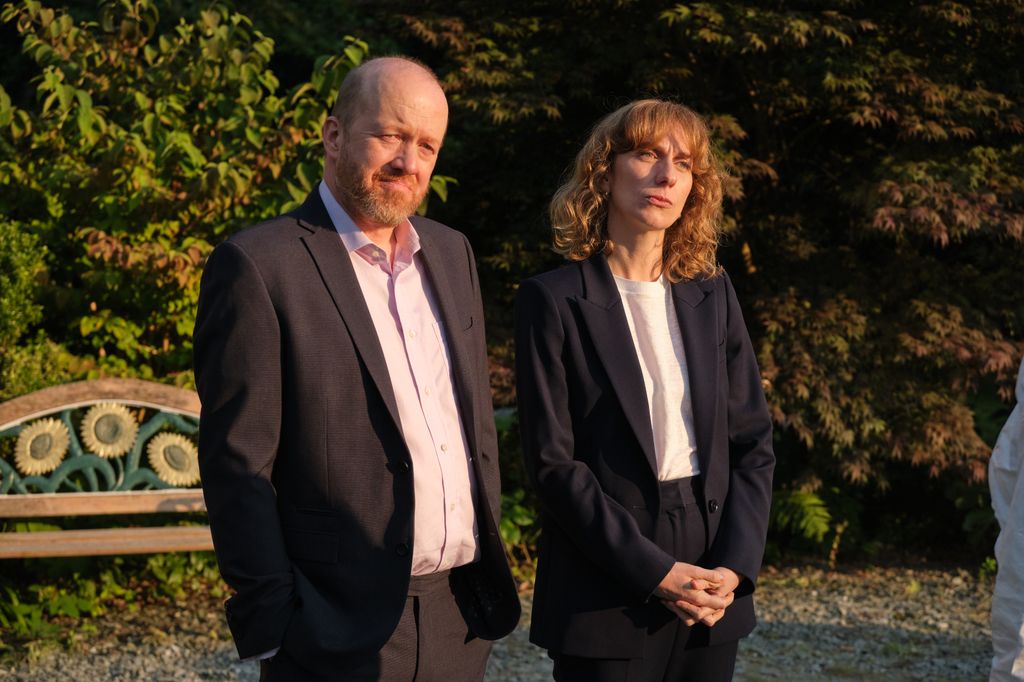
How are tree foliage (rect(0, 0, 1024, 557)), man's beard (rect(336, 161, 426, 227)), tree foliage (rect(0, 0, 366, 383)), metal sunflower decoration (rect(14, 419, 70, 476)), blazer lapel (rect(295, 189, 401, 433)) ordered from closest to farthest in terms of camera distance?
1. blazer lapel (rect(295, 189, 401, 433))
2. man's beard (rect(336, 161, 426, 227))
3. metal sunflower decoration (rect(14, 419, 70, 476))
4. tree foliage (rect(0, 0, 366, 383))
5. tree foliage (rect(0, 0, 1024, 557))

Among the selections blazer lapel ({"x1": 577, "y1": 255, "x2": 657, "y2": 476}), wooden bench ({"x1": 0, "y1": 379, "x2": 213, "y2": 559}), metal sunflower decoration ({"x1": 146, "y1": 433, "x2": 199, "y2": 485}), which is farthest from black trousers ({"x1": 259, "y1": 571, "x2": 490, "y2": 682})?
metal sunflower decoration ({"x1": 146, "y1": 433, "x2": 199, "y2": 485})

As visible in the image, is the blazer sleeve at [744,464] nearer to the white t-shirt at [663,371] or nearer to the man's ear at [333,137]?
the white t-shirt at [663,371]

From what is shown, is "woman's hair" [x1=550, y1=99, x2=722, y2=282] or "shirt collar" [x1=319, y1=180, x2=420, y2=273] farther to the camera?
"woman's hair" [x1=550, y1=99, x2=722, y2=282]

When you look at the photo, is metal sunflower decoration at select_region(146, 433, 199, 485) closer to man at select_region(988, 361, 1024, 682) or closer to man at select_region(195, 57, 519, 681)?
man at select_region(195, 57, 519, 681)

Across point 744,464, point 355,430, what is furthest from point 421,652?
point 744,464

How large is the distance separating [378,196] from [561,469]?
2.50ft

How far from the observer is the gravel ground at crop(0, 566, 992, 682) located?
5.35m

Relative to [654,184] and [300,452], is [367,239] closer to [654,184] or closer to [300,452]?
[300,452]

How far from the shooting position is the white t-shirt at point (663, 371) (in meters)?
2.74

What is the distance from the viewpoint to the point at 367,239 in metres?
2.44

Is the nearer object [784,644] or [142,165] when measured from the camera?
[784,644]

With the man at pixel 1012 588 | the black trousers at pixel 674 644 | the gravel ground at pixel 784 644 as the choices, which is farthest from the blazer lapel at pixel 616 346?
the gravel ground at pixel 784 644

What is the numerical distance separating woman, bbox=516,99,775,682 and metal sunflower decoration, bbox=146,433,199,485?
139 inches

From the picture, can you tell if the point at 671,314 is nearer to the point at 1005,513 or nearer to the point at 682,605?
the point at 682,605
